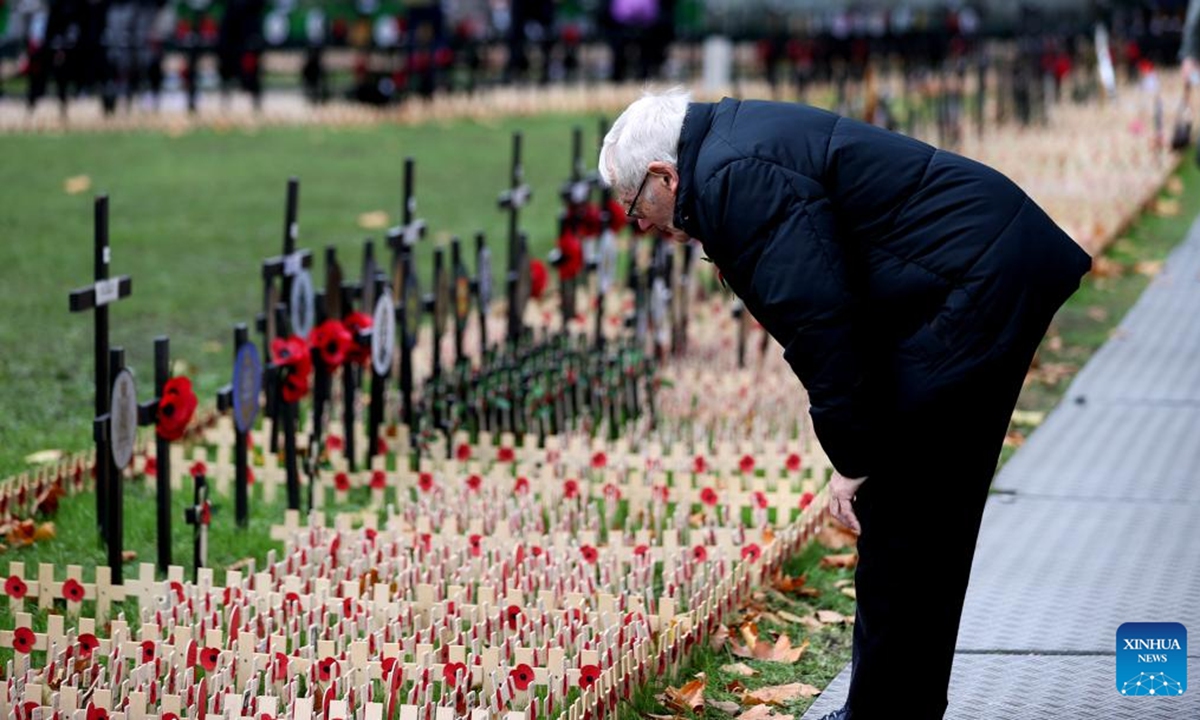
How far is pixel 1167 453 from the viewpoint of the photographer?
749 cm

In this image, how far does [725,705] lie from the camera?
494 cm

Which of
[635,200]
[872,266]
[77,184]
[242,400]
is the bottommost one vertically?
[77,184]

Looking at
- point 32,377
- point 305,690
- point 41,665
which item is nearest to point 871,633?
point 305,690

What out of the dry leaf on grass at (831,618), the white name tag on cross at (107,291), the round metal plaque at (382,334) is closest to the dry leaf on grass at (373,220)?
the round metal plaque at (382,334)

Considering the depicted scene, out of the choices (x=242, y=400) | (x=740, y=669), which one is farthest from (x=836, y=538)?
(x=242, y=400)

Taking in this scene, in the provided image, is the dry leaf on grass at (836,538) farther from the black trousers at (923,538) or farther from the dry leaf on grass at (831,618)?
the black trousers at (923,538)

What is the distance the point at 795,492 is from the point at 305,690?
240 cm

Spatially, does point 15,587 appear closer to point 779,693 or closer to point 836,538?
point 779,693

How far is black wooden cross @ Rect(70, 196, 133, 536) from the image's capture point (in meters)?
5.96

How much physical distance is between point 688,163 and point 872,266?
1.40 feet

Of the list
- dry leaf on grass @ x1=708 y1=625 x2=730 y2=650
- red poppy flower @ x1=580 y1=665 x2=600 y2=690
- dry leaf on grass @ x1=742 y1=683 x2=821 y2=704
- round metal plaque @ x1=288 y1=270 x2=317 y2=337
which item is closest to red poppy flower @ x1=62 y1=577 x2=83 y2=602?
red poppy flower @ x1=580 y1=665 x2=600 y2=690

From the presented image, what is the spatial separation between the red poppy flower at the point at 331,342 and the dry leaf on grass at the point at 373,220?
715 centimetres

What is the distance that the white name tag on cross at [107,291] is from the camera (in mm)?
6117

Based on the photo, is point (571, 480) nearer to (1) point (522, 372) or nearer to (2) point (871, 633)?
(1) point (522, 372)
